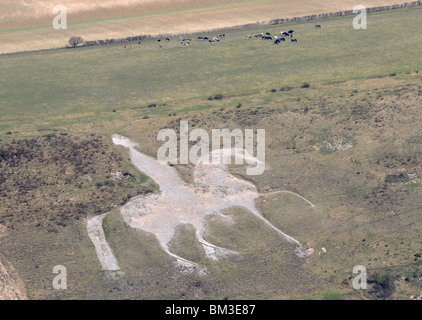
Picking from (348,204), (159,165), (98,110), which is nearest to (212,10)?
(98,110)

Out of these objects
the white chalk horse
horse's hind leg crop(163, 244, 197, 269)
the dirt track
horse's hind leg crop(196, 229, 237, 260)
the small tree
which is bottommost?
the dirt track

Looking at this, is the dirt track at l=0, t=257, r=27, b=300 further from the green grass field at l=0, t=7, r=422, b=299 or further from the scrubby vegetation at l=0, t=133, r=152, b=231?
the scrubby vegetation at l=0, t=133, r=152, b=231

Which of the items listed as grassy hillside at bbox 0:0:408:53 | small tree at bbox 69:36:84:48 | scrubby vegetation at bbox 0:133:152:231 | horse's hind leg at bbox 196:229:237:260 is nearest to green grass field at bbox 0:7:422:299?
horse's hind leg at bbox 196:229:237:260

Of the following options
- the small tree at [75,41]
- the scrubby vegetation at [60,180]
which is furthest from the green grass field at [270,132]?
the small tree at [75,41]

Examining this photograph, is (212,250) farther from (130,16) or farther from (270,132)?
(130,16)

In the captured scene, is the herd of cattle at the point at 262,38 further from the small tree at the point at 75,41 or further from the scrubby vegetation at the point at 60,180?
the scrubby vegetation at the point at 60,180
